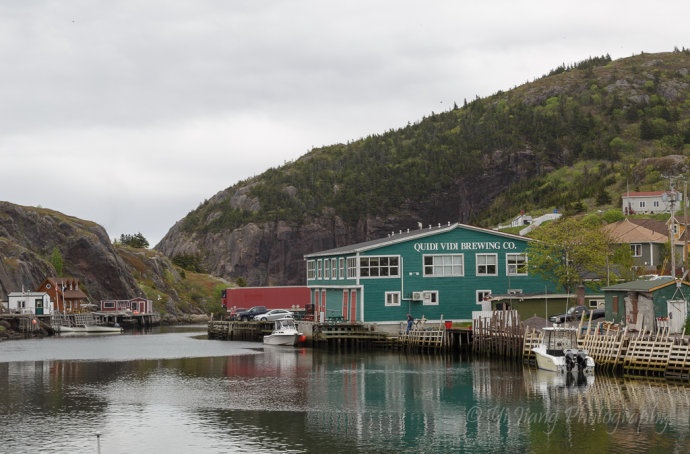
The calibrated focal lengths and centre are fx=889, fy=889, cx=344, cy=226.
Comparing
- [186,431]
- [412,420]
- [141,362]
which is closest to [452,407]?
[412,420]

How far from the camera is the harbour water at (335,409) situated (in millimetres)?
36469

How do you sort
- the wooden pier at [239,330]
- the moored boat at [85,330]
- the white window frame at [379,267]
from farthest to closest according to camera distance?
the moored boat at [85,330]
the wooden pier at [239,330]
the white window frame at [379,267]

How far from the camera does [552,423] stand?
1578 inches

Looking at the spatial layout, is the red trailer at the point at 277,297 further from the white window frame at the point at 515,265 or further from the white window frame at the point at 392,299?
the white window frame at the point at 515,265

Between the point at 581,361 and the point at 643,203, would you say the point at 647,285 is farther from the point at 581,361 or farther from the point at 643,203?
the point at 643,203

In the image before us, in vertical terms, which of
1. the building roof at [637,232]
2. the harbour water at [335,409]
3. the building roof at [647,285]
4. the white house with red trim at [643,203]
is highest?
the white house with red trim at [643,203]

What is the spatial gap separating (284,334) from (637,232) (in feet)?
188

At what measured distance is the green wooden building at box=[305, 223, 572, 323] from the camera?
3250 inches

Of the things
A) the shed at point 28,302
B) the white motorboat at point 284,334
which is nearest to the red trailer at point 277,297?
the shed at point 28,302

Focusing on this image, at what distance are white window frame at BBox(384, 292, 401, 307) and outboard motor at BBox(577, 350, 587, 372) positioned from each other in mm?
27917

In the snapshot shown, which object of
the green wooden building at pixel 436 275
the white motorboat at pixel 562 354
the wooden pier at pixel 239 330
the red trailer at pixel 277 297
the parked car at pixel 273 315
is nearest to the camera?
the white motorboat at pixel 562 354

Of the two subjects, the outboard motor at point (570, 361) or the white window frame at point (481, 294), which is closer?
the outboard motor at point (570, 361)

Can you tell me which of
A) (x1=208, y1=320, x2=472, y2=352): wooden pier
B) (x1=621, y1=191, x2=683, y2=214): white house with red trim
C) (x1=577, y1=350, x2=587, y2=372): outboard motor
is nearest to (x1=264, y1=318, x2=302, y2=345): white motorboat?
(x1=208, y1=320, x2=472, y2=352): wooden pier

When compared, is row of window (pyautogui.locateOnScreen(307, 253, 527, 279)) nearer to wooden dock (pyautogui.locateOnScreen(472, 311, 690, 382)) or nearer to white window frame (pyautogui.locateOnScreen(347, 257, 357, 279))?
white window frame (pyautogui.locateOnScreen(347, 257, 357, 279))
